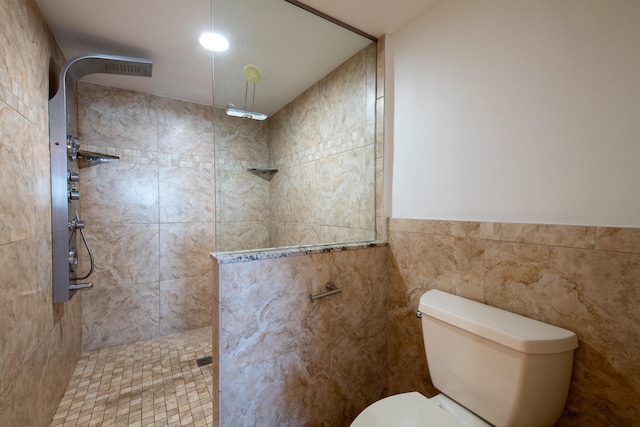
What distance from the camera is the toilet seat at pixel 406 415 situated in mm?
906

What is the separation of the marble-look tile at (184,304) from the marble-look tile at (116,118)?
1.31 m

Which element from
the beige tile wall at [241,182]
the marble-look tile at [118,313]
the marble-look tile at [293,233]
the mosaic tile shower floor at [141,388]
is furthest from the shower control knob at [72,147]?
the mosaic tile shower floor at [141,388]

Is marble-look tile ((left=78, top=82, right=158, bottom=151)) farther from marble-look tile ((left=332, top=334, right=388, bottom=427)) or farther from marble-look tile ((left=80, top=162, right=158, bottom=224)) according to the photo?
marble-look tile ((left=332, top=334, right=388, bottom=427))

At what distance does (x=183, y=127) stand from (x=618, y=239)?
2.96 m

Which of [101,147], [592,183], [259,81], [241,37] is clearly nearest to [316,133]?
[259,81]

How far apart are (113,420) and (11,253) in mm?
1122

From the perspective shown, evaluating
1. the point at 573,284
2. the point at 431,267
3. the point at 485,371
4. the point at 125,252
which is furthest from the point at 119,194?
the point at 573,284

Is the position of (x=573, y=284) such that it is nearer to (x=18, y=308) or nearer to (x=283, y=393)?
(x=283, y=393)

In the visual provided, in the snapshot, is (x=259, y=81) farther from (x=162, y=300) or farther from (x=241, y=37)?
(x=162, y=300)

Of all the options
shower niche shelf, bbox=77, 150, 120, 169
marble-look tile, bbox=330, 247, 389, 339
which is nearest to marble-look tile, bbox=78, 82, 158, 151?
shower niche shelf, bbox=77, 150, 120, 169

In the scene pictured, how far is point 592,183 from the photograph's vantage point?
0.85 meters

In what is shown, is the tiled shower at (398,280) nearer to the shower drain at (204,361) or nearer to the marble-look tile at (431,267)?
the marble-look tile at (431,267)

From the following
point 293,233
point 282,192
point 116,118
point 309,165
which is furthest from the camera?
point 116,118

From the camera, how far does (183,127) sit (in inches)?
99.7
